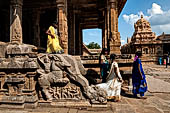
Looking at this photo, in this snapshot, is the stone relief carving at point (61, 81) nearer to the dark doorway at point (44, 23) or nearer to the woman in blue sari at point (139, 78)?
the woman in blue sari at point (139, 78)

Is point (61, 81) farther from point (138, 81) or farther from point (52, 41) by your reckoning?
point (138, 81)

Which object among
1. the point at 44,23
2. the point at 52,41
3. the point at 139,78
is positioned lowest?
the point at 139,78

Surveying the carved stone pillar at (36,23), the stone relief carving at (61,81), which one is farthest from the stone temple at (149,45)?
the stone relief carving at (61,81)

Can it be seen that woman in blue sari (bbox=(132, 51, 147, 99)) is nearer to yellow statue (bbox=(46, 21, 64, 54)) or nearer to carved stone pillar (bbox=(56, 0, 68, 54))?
yellow statue (bbox=(46, 21, 64, 54))

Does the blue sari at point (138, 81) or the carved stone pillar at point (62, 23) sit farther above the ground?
the carved stone pillar at point (62, 23)

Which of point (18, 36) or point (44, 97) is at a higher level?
point (18, 36)

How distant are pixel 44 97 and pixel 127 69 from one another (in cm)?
388

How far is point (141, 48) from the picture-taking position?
27.4 m

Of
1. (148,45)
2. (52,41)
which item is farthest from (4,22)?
(148,45)

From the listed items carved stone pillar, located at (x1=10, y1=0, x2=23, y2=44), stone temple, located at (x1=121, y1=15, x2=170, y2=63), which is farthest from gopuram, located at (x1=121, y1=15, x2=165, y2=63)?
carved stone pillar, located at (x1=10, y1=0, x2=23, y2=44)

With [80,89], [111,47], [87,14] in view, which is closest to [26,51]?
[80,89]

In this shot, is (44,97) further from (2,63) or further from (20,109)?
(2,63)

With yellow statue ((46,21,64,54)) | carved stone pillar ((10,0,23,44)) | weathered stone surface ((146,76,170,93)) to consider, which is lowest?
weathered stone surface ((146,76,170,93))

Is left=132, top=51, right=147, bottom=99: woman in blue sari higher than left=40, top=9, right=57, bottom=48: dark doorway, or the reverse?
left=40, top=9, right=57, bottom=48: dark doorway
